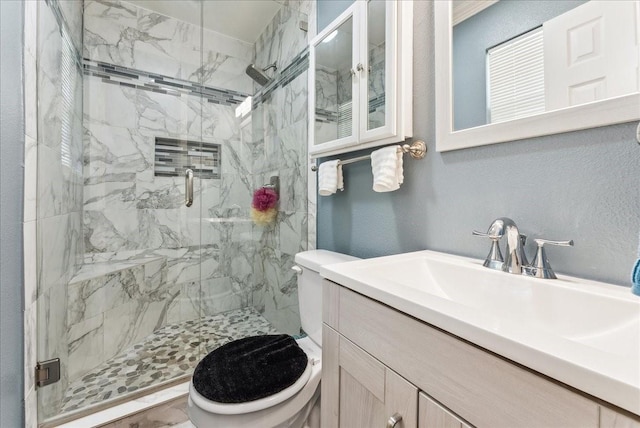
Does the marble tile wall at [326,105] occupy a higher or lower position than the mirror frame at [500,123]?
higher

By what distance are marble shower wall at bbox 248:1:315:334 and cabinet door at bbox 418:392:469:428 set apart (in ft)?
3.95

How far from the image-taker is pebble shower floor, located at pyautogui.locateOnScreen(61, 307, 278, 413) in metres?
1.33

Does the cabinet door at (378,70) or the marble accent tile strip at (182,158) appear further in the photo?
the marble accent tile strip at (182,158)

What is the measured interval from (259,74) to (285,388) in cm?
204

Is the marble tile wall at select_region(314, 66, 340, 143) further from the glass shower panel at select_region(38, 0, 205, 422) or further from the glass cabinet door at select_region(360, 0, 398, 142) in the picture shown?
the glass shower panel at select_region(38, 0, 205, 422)

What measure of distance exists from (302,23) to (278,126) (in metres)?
0.65

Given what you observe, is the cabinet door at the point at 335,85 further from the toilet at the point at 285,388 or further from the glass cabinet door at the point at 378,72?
the toilet at the point at 285,388

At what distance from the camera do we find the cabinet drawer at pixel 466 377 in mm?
338

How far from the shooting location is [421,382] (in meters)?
0.51

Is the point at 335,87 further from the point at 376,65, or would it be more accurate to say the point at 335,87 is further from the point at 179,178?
the point at 179,178

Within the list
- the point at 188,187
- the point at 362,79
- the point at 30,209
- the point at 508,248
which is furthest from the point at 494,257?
the point at 188,187

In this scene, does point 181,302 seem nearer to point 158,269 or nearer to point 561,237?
point 158,269

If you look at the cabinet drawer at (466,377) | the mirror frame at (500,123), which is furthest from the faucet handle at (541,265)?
the cabinet drawer at (466,377)

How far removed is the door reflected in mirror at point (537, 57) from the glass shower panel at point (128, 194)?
1.72m
